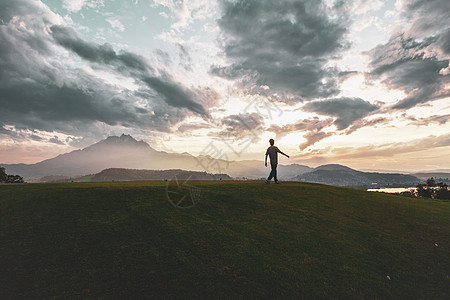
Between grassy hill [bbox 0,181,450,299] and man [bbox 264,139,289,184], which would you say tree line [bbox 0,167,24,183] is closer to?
grassy hill [bbox 0,181,450,299]

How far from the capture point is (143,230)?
325 inches

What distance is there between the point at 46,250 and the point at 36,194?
6726 millimetres

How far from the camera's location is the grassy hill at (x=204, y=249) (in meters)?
5.67

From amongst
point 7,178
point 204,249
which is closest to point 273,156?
point 204,249

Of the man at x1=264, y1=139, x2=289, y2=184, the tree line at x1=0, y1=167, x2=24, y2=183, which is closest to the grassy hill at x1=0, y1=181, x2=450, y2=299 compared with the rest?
the man at x1=264, y1=139, x2=289, y2=184

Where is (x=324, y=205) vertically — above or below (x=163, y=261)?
above

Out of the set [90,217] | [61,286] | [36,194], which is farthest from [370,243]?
[36,194]

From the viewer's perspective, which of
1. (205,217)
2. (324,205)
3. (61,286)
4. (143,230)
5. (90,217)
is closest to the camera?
(61,286)

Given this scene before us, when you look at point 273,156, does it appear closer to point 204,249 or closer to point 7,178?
point 204,249

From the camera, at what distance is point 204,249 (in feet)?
24.1

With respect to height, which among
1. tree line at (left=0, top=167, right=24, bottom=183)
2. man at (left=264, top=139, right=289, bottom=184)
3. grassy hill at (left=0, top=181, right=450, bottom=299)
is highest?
man at (left=264, top=139, right=289, bottom=184)

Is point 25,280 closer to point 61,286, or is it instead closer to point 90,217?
point 61,286

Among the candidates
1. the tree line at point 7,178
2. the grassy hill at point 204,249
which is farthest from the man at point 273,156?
the tree line at point 7,178

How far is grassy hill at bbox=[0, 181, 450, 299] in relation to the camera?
5.67 metres
